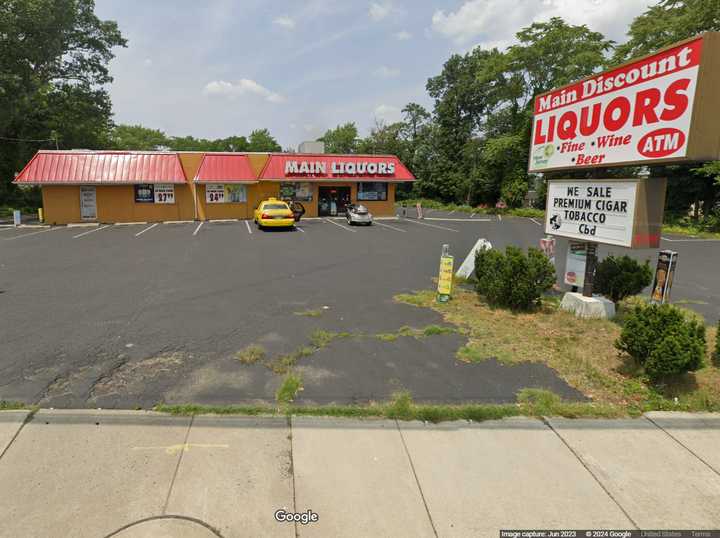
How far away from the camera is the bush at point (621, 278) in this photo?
27.0 feet

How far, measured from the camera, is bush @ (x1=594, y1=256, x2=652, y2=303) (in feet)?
27.0

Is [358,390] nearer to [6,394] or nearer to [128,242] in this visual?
[6,394]

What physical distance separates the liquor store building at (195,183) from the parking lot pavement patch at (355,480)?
89.5 ft

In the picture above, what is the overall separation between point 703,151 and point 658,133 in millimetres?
616

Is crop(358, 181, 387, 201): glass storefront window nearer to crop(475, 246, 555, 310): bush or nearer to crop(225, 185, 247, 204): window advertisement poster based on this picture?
crop(225, 185, 247, 204): window advertisement poster

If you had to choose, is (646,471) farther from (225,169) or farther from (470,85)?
(470,85)

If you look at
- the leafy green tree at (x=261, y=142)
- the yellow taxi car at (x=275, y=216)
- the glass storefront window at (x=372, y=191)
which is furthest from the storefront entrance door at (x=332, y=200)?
the leafy green tree at (x=261, y=142)

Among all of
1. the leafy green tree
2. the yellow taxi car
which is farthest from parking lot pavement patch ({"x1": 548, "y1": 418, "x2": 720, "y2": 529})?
the leafy green tree

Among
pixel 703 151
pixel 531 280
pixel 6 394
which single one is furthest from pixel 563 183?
pixel 6 394

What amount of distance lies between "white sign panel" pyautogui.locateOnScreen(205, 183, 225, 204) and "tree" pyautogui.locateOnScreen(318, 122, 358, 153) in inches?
1982

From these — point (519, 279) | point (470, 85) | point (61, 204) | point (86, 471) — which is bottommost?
point (86, 471)

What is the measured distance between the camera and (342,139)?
80.2 m

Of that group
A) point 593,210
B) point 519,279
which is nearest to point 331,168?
point 519,279

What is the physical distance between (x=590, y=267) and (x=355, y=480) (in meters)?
6.52
